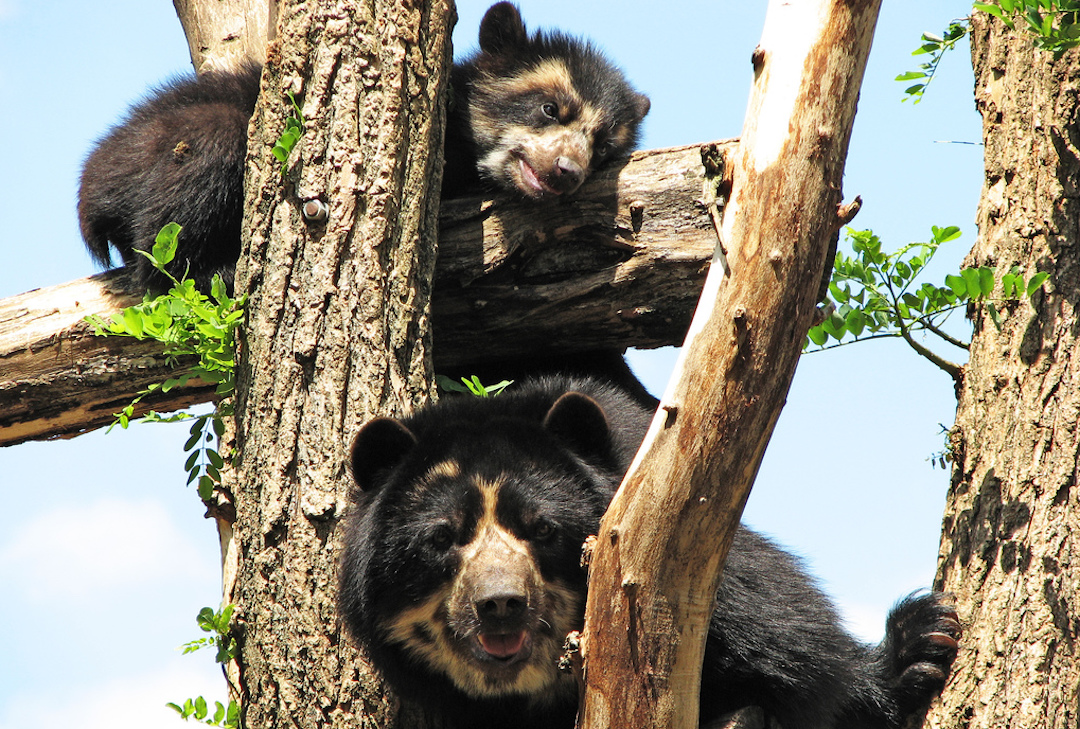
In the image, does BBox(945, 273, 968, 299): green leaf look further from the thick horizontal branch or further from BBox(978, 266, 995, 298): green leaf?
the thick horizontal branch

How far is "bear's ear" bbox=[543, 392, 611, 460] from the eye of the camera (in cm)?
356

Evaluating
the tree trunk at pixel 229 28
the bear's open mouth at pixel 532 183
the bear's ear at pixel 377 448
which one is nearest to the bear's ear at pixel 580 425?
the bear's ear at pixel 377 448

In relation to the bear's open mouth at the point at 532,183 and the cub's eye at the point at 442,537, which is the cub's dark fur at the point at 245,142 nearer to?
the bear's open mouth at the point at 532,183

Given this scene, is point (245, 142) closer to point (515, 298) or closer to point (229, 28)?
point (229, 28)

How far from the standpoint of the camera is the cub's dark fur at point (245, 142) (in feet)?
16.5

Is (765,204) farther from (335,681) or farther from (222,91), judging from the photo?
(222,91)

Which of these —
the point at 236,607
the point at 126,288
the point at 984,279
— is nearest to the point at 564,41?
the point at 126,288

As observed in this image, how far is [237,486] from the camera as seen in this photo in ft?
13.0

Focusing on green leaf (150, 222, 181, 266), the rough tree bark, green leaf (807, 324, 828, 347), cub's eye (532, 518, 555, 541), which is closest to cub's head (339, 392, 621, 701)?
cub's eye (532, 518, 555, 541)

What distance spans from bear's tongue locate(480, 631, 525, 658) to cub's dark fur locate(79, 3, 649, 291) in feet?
7.38

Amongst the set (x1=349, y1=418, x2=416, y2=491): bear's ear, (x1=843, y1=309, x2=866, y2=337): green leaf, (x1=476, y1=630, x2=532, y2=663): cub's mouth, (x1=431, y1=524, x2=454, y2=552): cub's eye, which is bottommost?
(x1=476, y1=630, x2=532, y2=663): cub's mouth

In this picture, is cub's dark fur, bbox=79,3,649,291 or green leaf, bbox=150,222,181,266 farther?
cub's dark fur, bbox=79,3,649,291

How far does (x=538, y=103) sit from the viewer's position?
596 centimetres

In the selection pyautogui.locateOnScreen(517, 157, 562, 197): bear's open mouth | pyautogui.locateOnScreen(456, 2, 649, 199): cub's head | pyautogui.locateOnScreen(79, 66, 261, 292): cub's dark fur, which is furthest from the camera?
pyautogui.locateOnScreen(456, 2, 649, 199): cub's head
